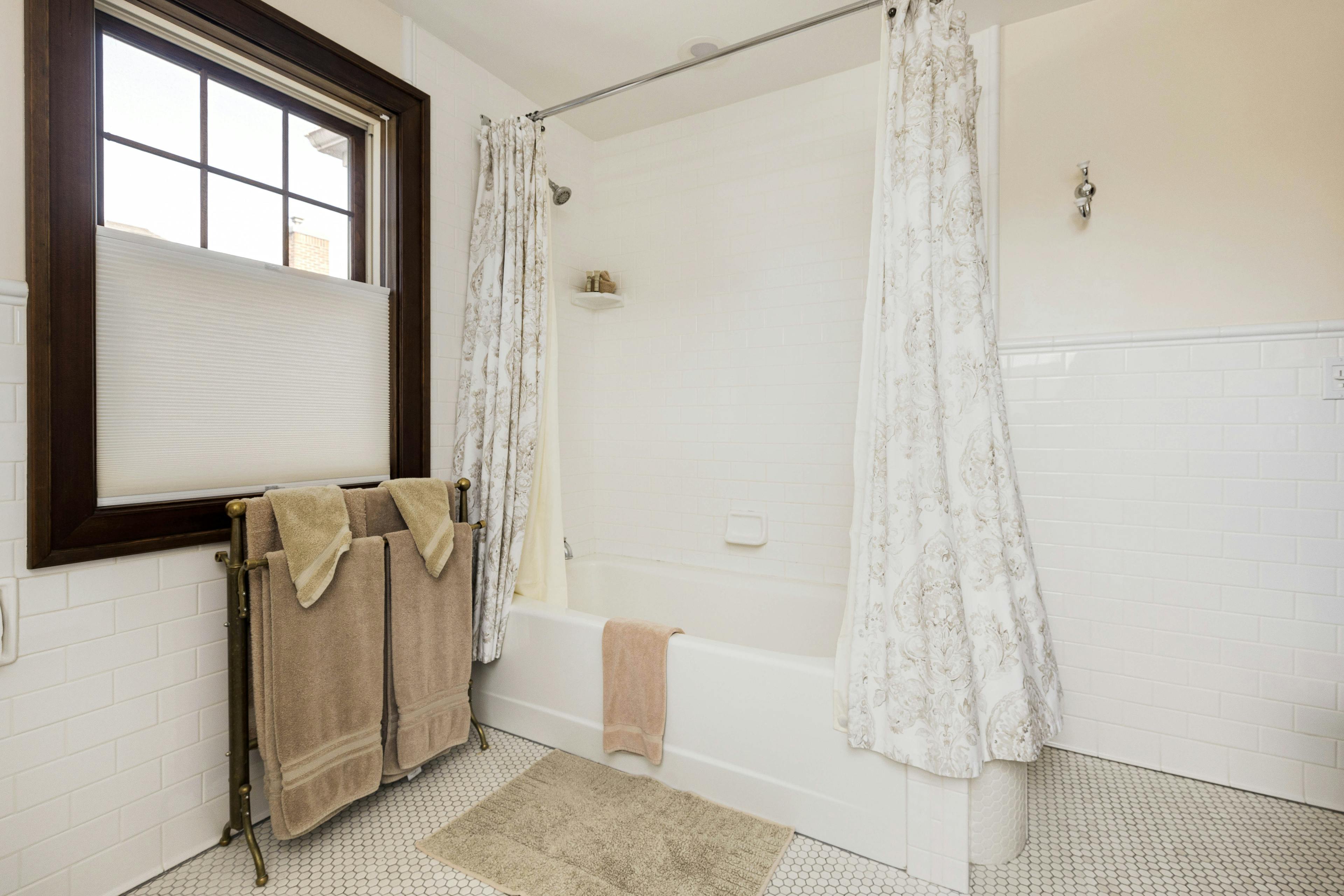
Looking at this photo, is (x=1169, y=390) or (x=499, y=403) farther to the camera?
(x=499, y=403)

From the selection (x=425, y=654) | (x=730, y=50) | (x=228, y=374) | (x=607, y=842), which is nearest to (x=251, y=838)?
(x=425, y=654)

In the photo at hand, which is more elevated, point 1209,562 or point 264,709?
point 1209,562

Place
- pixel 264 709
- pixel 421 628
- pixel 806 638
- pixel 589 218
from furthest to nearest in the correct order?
pixel 589 218, pixel 806 638, pixel 421 628, pixel 264 709

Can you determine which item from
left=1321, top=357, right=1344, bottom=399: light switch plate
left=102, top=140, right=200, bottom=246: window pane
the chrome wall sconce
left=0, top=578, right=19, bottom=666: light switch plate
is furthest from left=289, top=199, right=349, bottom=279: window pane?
left=1321, top=357, right=1344, bottom=399: light switch plate

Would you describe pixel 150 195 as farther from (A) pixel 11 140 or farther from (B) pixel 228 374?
(B) pixel 228 374

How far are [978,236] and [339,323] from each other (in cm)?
195

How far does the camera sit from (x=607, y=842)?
1726 mm

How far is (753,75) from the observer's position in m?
2.62

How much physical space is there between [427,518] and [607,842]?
3.56 feet

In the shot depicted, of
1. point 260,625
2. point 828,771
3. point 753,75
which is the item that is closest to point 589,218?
point 753,75

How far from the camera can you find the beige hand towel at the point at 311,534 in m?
1.63

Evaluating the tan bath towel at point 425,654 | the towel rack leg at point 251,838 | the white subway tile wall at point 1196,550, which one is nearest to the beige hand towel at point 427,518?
the tan bath towel at point 425,654

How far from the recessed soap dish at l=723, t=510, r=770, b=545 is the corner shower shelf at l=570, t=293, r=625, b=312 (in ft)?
3.87

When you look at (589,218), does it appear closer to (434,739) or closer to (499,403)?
(499,403)
